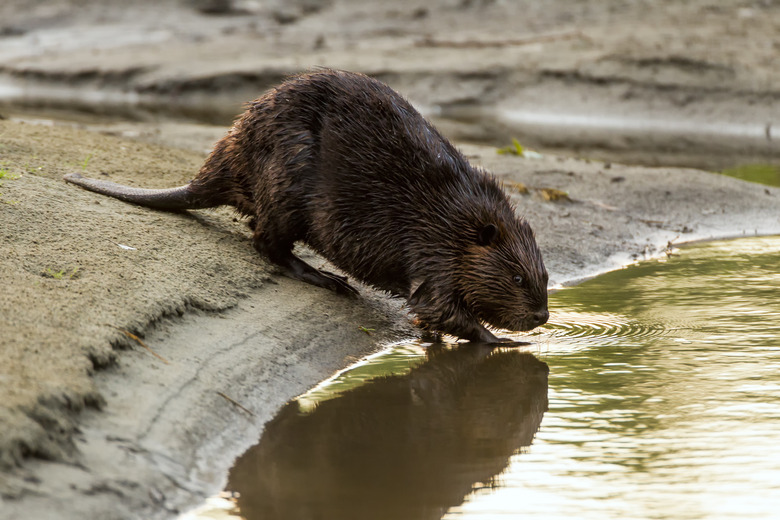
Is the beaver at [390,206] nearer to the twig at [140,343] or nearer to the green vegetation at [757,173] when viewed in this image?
the twig at [140,343]

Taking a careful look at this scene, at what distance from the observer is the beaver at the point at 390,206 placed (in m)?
4.77

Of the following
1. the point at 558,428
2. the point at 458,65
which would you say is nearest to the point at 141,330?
the point at 558,428

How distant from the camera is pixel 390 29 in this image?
17156 mm

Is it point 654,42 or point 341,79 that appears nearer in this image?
point 341,79

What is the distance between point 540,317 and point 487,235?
48 cm

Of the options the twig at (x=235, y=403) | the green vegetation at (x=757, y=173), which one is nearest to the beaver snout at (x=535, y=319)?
the twig at (x=235, y=403)

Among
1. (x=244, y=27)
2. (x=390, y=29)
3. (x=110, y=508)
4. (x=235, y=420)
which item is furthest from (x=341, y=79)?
(x=244, y=27)

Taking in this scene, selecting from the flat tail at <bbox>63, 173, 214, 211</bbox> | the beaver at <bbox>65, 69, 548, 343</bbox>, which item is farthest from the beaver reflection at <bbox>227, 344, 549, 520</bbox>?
the flat tail at <bbox>63, 173, 214, 211</bbox>

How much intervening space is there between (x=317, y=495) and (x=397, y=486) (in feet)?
0.90

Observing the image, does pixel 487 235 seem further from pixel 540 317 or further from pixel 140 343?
pixel 140 343

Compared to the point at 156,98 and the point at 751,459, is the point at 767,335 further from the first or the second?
the point at 156,98

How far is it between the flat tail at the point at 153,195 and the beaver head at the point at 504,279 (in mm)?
1597

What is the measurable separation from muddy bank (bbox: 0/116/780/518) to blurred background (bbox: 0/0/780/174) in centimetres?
370

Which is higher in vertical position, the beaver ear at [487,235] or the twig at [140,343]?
the beaver ear at [487,235]
